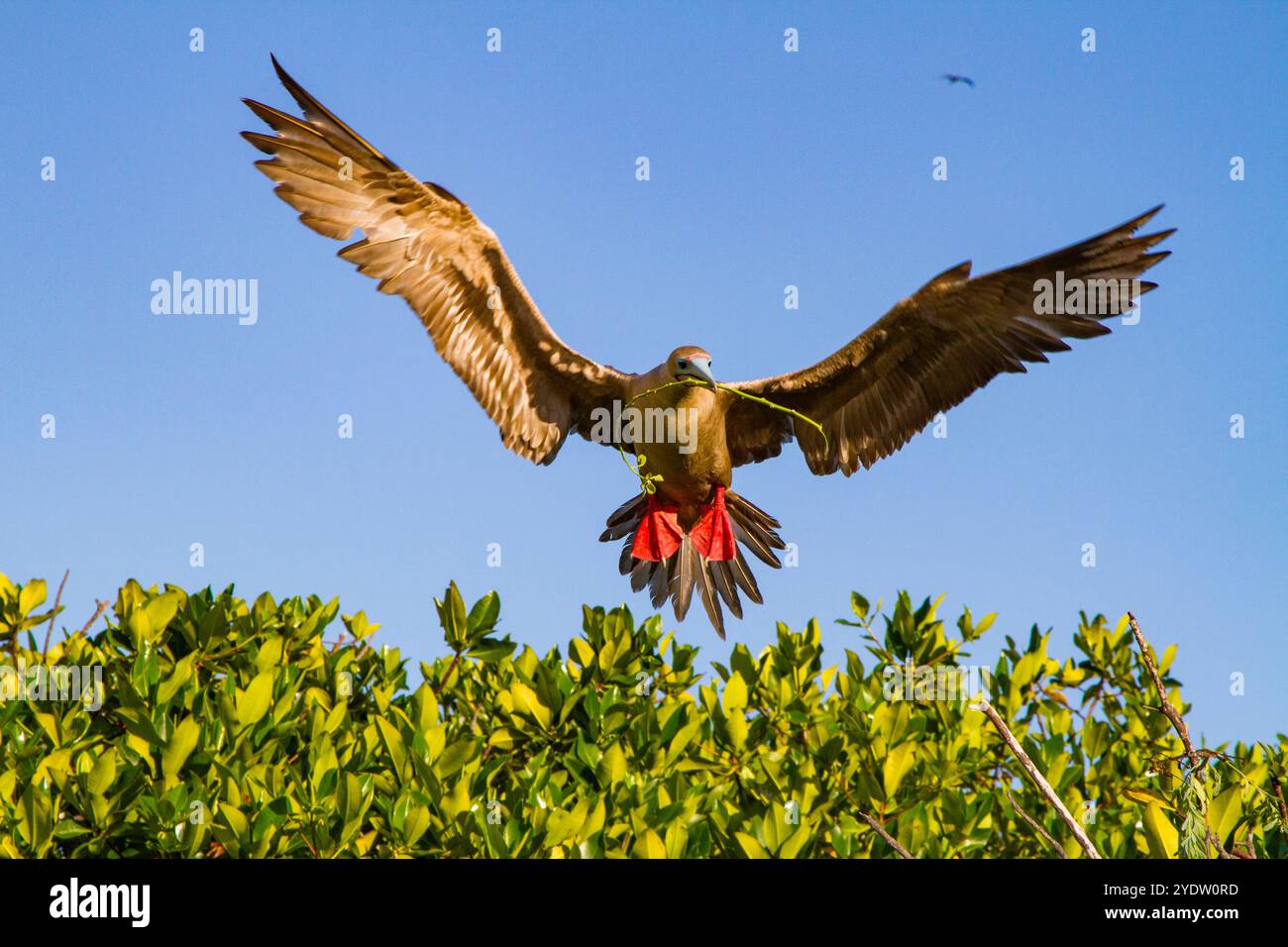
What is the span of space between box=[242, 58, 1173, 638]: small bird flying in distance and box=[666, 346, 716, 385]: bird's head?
12 mm

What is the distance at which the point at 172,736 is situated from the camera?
3742 mm

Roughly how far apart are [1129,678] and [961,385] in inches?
74.0

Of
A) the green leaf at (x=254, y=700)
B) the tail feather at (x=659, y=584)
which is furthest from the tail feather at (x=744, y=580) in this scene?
the green leaf at (x=254, y=700)

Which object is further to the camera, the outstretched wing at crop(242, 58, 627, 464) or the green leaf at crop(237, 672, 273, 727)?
the outstretched wing at crop(242, 58, 627, 464)

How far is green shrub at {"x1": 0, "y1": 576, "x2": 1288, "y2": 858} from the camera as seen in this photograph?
11.0 ft

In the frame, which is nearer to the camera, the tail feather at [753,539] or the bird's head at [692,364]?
the bird's head at [692,364]

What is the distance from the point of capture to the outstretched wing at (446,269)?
15.8 ft

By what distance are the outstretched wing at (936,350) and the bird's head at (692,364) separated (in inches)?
38.7

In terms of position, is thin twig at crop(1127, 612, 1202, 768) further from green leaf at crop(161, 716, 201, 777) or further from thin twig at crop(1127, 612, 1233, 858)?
green leaf at crop(161, 716, 201, 777)

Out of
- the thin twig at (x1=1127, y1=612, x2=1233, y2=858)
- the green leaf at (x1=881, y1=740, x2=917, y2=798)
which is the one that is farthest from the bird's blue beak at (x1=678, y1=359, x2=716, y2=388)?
the thin twig at (x1=1127, y1=612, x2=1233, y2=858)

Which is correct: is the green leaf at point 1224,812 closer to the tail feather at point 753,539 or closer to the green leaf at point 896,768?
the green leaf at point 896,768
